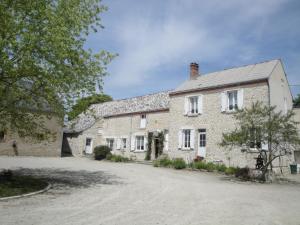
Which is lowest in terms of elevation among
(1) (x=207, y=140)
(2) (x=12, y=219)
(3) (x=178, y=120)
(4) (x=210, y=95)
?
(2) (x=12, y=219)

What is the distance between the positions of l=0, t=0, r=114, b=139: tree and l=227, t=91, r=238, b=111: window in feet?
40.4

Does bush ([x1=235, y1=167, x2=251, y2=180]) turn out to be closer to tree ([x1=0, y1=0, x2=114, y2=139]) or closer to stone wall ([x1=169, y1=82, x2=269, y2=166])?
stone wall ([x1=169, y1=82, x2=269, y2=166])

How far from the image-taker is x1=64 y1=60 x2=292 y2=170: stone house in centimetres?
2056

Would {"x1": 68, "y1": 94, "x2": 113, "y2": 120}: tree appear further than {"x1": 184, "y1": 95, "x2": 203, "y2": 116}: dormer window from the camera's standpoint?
No

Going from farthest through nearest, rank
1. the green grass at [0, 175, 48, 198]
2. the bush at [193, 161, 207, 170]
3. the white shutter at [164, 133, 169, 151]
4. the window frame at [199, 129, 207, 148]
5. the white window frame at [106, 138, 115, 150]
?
1. the white window frame at [106, 138, 115, 150]
2. the white shutter at [164, 133, 169, 151]
3. the window frame at [199, 129, 207, 148]
4. the bush at [193, 161, 207, 170]
5. the green grass at [0, 175, 48, 198]

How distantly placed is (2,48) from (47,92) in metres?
1.97

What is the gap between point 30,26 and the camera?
9.82m

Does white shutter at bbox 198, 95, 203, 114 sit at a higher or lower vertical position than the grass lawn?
higher

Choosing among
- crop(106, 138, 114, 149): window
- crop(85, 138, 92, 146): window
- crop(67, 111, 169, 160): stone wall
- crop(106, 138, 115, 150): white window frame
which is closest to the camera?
crop(67, 111, 169, 160): stone wall

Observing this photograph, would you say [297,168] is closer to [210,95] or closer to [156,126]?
[210,95]

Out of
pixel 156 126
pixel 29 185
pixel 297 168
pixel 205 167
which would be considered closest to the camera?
pixel 29 185

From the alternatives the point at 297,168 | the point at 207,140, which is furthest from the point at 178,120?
the point at 297,168

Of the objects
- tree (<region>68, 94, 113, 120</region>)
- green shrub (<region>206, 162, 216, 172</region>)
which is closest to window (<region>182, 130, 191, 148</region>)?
green shrub (<region>206, 162, 216, 172</region>)

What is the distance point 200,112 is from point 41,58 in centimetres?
1477
